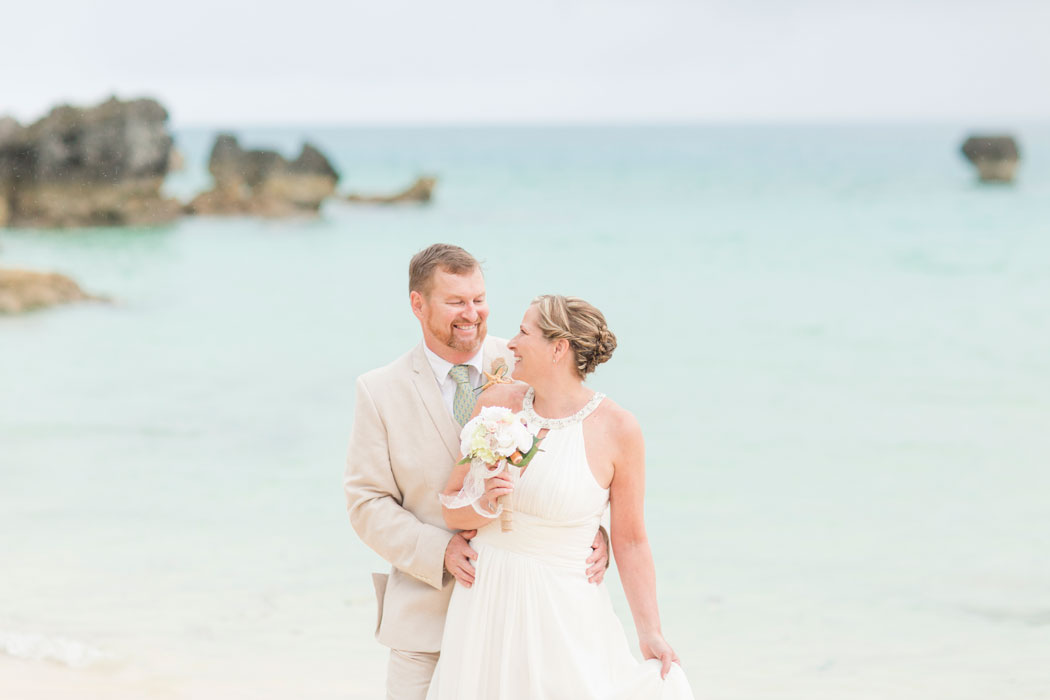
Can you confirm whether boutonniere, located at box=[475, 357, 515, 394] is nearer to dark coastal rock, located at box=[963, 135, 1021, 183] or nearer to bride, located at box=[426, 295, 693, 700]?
bride, located at box=[426, 295, 693, 700]

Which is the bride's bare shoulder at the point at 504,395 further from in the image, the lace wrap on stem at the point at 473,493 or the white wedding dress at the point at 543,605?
the lace wrap on stem at the point at 473,493

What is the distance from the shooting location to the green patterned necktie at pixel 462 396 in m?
3.68

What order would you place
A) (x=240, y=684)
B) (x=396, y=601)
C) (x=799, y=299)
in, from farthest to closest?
1. (x=799, y=299)
2. (x=240, y=684)
3. (x=396, y=601)

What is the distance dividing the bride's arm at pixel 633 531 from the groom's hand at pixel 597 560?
62mm

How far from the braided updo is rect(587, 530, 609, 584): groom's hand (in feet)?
1.92

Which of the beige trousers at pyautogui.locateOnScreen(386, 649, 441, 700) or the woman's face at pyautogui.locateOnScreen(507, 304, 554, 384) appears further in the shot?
the beige trousers at pyautogui.locateOnScreen(386, 649, 441, 700)

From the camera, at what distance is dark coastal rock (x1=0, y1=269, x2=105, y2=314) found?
19875 millimetres

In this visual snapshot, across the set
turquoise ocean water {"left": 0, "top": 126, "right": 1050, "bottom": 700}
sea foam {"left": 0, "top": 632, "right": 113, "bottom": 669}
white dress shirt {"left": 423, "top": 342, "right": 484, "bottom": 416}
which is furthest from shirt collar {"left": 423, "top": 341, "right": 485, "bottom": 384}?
sea foam {"left": 0, "top": 632, "right": 113, "bottom": 669}

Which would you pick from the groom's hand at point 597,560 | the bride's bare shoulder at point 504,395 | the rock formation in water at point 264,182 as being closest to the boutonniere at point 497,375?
the bride's bare shoulder at point 504,395

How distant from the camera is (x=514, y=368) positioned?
3.64m

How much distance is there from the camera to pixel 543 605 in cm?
346

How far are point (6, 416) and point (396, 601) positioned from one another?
39.7 ft

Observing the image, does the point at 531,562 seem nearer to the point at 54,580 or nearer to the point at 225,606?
the point at 225,606

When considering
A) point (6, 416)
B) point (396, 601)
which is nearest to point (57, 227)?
point (6, 416)
